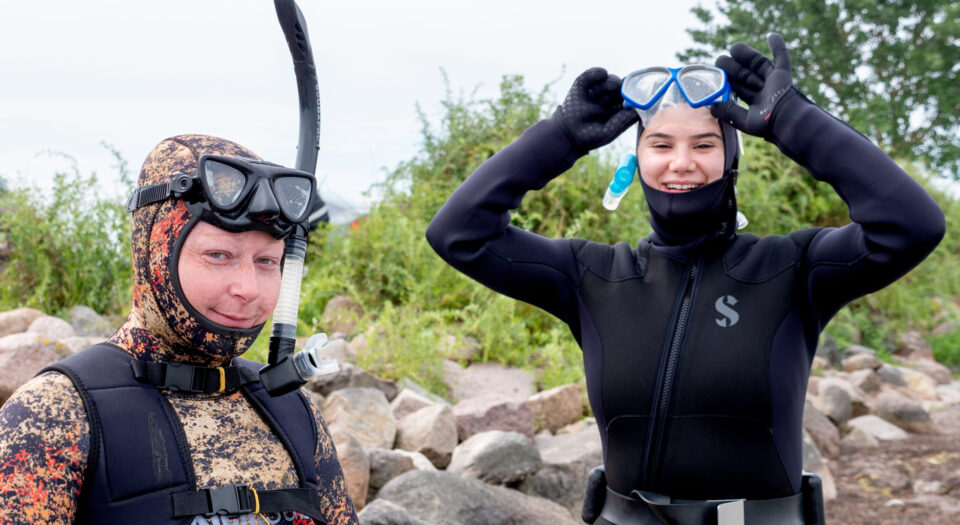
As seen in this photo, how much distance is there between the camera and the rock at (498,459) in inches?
176

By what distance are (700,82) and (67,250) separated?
6285 millimetres

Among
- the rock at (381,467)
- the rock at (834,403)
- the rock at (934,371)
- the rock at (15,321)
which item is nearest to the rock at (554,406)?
A: the rock at (381,467)

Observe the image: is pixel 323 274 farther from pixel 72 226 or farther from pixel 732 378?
pixel 732 378

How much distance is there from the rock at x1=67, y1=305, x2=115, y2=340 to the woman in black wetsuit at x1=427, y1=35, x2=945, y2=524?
4710 millimetres

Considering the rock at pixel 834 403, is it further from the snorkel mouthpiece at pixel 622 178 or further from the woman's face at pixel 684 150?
the woman's face at pixel 684 150

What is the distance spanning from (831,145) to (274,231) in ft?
4.89

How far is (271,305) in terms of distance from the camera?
203 cm

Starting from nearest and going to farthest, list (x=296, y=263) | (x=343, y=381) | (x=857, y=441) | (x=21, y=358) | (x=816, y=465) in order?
(x=296, y=263)
(x=21, y=358)
(x=343, y=381)
(x=816, y=465)
(x=857, y=441)

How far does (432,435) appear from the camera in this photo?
4.81 m

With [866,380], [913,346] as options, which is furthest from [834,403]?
[913,346]

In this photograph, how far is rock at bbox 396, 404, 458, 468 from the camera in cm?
481

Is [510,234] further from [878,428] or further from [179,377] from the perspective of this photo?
[878,428]

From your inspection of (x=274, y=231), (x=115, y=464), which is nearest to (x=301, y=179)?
(x=274, y=231)

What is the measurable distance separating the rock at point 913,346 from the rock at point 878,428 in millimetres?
4449
